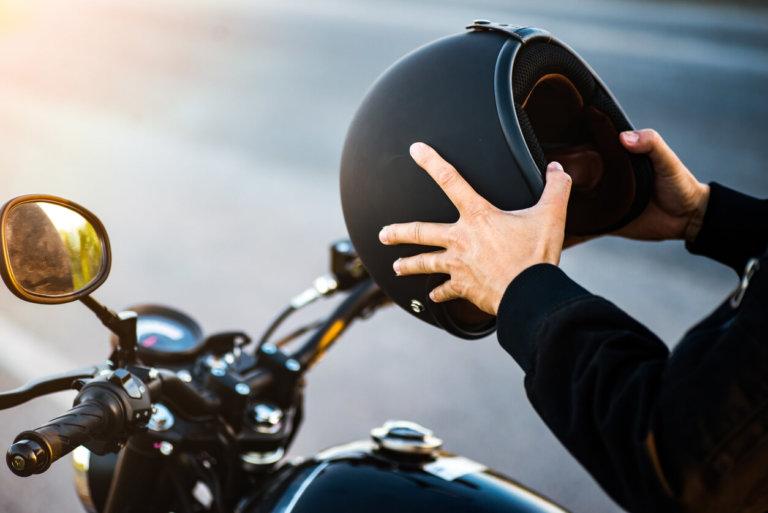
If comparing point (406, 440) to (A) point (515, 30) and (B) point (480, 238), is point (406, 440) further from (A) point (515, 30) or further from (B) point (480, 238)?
(A) point (515, 30)

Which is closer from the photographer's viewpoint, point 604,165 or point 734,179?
point 604,165

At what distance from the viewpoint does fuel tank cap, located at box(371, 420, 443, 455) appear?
1485 mm

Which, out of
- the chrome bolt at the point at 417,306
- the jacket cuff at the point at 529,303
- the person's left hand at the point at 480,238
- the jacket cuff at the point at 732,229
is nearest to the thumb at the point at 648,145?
the jacket cuff at the point at 732,229

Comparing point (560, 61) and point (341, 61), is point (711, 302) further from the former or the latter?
point (341, 61)

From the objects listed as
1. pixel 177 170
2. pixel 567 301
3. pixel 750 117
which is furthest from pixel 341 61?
pixel 567 301

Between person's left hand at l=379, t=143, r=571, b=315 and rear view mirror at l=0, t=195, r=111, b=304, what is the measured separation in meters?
0.52

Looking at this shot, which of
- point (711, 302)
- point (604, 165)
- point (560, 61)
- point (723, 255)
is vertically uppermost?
point (560, 61)

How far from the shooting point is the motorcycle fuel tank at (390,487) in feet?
4.34

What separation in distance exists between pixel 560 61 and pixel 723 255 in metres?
0.53

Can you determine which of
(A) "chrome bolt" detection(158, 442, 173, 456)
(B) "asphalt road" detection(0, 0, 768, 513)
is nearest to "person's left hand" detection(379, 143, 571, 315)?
(A) "chrome bolt" detection(158, 442, 173, 456)

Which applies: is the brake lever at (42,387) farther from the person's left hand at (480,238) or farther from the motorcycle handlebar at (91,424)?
the person's left hand at (480,238)

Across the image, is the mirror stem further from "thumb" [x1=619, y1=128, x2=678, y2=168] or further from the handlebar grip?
"thumb" [x1=619, y1=128, x2=678, y2=168]

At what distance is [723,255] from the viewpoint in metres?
1.62

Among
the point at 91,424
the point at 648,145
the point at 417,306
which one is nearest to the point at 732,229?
the point at 648,145
